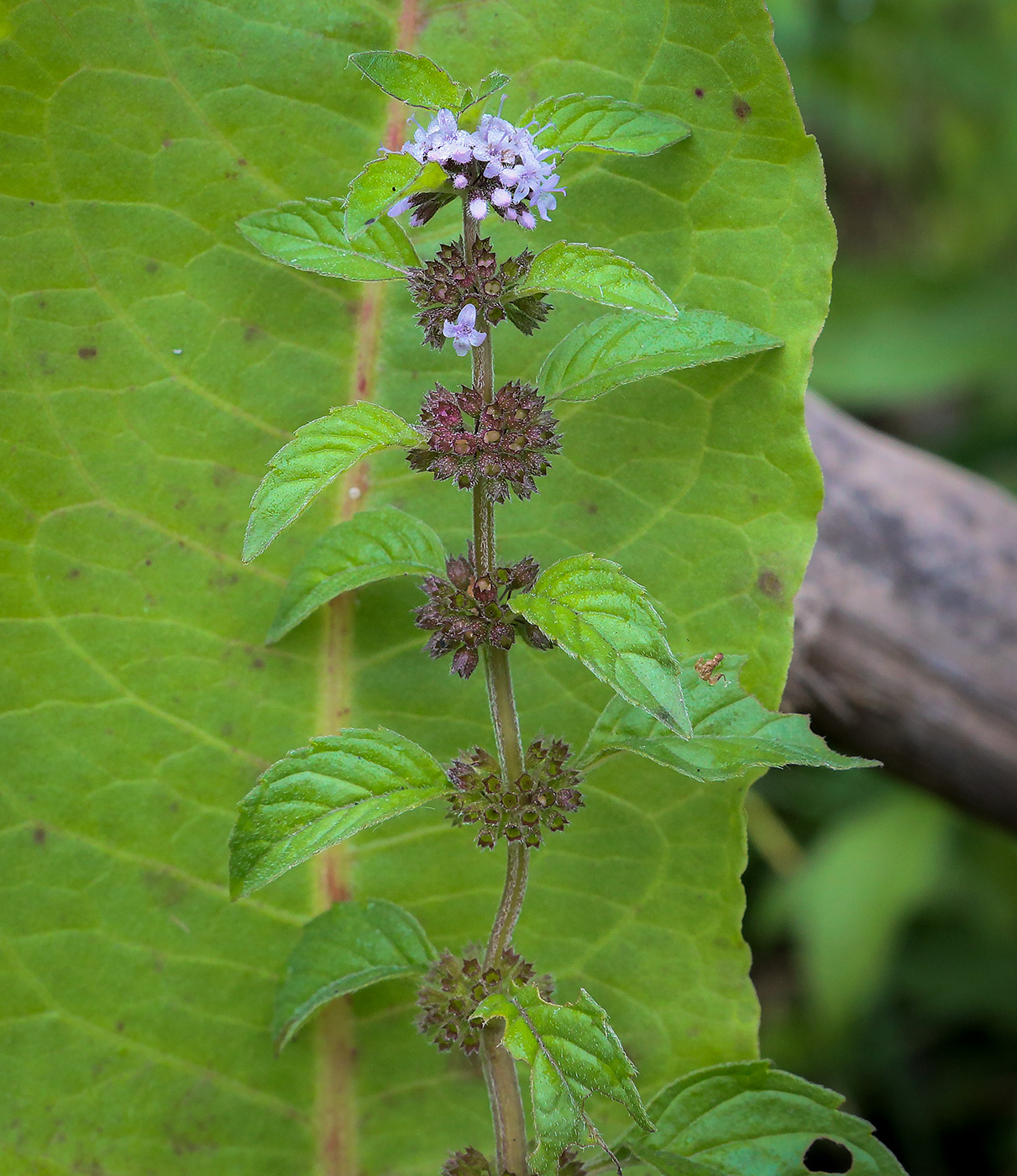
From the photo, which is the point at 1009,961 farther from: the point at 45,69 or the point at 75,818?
the point at 45,69

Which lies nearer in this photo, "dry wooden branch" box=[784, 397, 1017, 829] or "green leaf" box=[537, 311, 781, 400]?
"green leaf" box=[537, 311, 781, 400]

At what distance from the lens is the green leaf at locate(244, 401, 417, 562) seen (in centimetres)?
128

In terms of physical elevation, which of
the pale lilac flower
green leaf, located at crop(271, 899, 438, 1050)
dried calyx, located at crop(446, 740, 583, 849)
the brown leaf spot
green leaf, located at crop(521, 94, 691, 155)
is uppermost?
green leaf, located at crop(521, 94, 691, 155)

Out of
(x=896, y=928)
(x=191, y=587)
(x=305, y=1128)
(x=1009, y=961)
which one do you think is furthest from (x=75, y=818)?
(x=1009, y=961)

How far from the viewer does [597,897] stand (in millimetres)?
1866

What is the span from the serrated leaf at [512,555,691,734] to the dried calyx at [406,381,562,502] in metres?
0.13

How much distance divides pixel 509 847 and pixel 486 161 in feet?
2.73

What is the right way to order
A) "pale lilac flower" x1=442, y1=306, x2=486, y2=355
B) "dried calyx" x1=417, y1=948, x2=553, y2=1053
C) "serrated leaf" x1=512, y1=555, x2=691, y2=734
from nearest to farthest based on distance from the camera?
"serrated leaf" x1=512, y1=555, x2=691, y2=734
"pale lilac flower" x1=442, y1=306, x2=486, y2=355
"dried calyx" x1=417, y1=948, x2=553, y2=1053

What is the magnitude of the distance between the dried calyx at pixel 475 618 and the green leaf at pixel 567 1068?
424mm

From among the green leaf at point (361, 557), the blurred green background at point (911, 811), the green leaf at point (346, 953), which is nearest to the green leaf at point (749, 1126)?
the green leaf at point (346, 953)

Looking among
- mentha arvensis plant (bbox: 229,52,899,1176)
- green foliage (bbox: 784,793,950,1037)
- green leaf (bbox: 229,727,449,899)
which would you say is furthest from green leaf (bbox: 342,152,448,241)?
green foliage (bbox: 784,793,950,1037)

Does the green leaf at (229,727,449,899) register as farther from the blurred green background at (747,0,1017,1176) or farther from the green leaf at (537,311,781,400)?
the blurred green background at (747,0,1017,1176)

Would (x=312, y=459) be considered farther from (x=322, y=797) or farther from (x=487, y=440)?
(x=322, y=797)

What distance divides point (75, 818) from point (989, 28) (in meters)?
4.75
